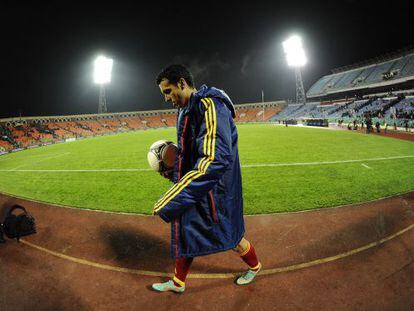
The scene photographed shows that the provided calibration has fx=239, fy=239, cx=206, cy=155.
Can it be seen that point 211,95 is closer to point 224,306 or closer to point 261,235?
point 224,306

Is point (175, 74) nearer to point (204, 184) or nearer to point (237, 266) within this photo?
point (204, 184)

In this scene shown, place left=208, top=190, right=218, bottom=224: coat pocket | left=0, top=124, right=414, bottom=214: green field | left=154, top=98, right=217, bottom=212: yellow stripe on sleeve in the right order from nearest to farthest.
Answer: left=154, top=98, right=217, bottom=212: yellow stripe on sleeve, left=208, top=190, right=218, bottom=224: coat pocket, left=0, top=124, right=414, bottom=214: green field

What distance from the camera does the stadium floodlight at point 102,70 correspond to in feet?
203

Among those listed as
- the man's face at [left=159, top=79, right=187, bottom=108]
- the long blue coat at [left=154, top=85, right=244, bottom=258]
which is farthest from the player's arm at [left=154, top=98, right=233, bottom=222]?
the man's face at [left=159, top=79, right=187, bottom=108]

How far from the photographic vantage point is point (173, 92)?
2402mm

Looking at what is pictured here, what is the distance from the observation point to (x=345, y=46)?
181 feet

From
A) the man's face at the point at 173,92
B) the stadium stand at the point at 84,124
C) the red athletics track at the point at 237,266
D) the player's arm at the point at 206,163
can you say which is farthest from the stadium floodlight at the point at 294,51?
the player's arm at the point at 206,163

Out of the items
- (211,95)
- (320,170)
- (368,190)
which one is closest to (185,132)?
(211,95)

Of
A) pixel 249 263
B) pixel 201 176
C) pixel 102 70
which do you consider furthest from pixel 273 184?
pixel 102 70

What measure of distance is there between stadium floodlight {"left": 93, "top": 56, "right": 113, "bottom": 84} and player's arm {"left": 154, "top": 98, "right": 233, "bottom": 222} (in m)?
69.4

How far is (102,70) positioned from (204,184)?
6964 centimetres

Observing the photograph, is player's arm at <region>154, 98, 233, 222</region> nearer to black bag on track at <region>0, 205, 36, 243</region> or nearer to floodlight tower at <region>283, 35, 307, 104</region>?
black bag on track at <region>0, 205, 36, 243</region>

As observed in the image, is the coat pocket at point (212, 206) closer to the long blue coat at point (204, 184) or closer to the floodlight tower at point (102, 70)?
the long blue coat at point (204, 184)

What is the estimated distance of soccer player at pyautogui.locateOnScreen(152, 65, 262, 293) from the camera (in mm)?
2023
